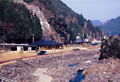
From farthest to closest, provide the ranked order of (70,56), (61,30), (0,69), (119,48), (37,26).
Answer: (61,30) < (37,26) < (70,56) < (119,48) < (0,69)

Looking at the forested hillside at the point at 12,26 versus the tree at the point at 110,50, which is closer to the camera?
the tree at the point at 110,50

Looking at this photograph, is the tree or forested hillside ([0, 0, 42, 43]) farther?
forested hillside ([0, 0, 42, 43])

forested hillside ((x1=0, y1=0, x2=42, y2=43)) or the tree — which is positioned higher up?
forested hillside ((x1=0, y1=0, x2=42, y2=43))

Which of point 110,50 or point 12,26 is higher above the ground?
point 12,26

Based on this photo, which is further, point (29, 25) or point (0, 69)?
point (29, 25)

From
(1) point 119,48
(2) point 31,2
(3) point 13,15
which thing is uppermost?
(2) point 31,2

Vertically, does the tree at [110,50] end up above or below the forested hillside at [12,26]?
below

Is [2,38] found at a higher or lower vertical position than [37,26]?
lower

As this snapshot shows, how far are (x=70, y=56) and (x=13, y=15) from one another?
26.7m

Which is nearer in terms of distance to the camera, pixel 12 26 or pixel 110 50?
pixel 110 50

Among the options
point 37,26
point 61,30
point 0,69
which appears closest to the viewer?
point 0,69

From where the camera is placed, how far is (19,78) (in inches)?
803

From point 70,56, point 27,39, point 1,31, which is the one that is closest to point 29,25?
point 27,39

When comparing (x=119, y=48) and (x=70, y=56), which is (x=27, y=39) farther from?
(x=119, y=48)
